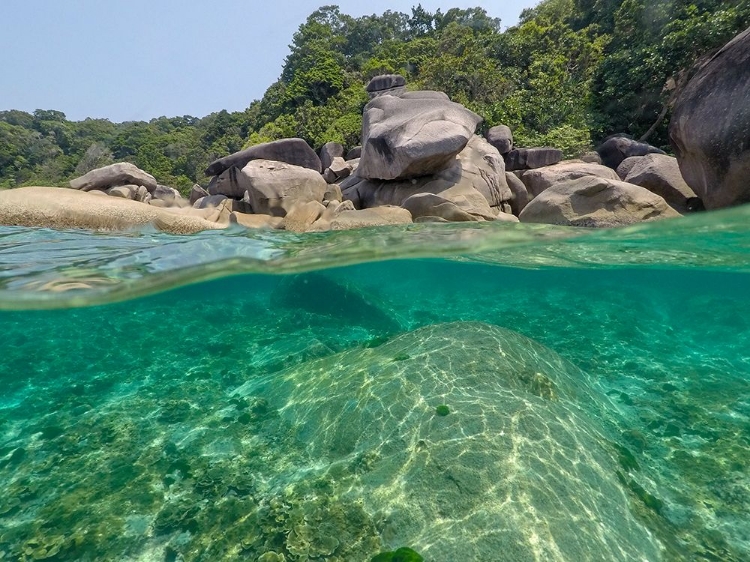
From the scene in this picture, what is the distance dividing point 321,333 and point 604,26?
3778 centimetres

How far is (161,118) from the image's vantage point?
80438mm

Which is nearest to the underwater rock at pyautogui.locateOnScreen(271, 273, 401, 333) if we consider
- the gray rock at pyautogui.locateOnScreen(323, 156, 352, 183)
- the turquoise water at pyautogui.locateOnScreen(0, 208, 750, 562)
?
the turquoise water at pyautogui.locateOnScreen(0, 208, 750, 562)

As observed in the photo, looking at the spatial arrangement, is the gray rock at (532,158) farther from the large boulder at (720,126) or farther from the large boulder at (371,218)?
the large boulder at (371,218)

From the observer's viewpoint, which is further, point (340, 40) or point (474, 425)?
point (340, 40)

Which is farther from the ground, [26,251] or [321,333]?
[26,251]

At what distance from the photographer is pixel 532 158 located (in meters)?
19.7

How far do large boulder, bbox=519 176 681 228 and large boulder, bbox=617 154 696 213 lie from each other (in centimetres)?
186

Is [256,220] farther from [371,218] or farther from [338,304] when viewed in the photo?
[338,304]

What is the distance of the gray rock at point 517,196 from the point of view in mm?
16406

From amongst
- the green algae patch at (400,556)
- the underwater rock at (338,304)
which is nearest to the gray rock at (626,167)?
the underwater rock at (338,304)

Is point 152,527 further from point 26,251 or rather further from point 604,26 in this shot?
point 604,26

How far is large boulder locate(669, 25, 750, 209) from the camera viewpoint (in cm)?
884

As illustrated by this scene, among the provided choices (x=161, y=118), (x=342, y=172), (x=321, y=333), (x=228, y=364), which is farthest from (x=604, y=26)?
(x=161, y=118)

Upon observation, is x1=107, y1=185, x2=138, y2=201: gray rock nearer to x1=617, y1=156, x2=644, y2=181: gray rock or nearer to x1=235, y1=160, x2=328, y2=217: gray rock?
x1=235, y1=160, x2=328, y2=217: gray rock
